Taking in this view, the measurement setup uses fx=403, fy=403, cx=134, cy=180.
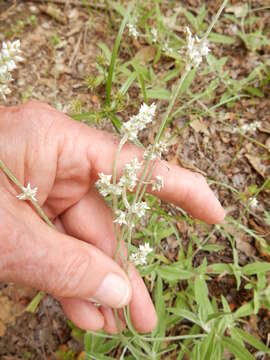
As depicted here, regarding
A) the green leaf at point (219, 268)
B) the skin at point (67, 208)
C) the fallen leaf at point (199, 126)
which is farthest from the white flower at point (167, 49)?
the green leaf at point (219, 268)

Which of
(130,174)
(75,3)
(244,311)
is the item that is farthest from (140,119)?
(75,3)

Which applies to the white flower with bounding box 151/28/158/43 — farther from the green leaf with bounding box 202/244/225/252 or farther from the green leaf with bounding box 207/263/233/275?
the green leaf with bounding box 207/263/233/275

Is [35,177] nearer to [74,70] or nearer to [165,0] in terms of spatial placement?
[74,70]

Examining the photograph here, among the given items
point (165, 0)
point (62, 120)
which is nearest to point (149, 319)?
point (62, 120)

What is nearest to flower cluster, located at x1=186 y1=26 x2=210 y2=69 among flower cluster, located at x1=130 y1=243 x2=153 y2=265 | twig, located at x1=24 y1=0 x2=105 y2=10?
flower cluster, located at x1=130 y1=243 x2=153 y2=265

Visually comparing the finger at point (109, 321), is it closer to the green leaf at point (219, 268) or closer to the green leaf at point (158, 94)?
the green leaf at point (219, 268)

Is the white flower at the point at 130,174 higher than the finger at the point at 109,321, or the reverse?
the white flower at the point at 130,174

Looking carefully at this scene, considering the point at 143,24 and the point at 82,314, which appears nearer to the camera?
the point at 82,314
